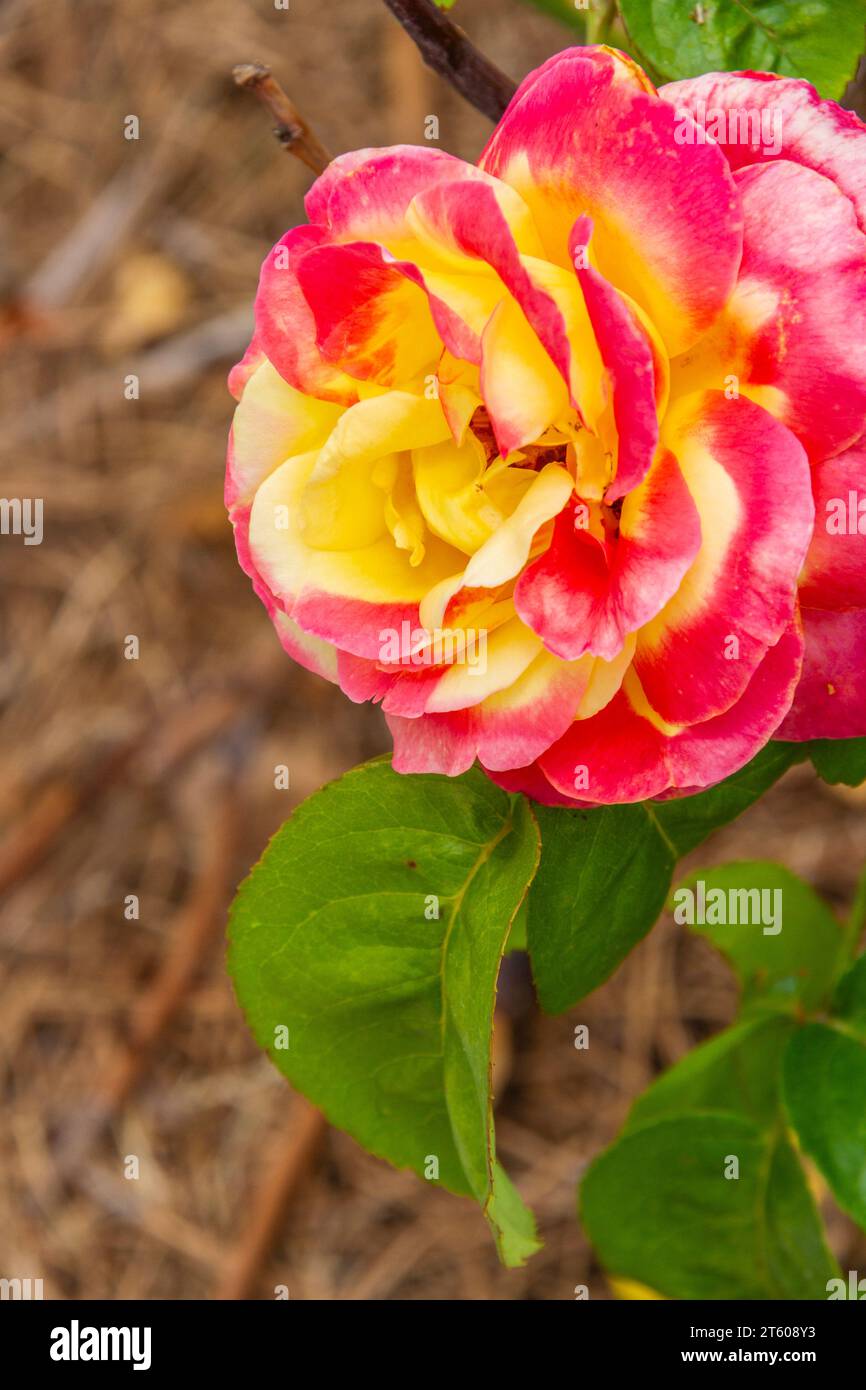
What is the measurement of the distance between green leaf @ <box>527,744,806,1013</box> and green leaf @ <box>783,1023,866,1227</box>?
15 centimetres

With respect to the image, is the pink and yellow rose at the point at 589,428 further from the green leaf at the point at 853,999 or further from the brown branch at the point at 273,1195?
the brown branch at the point at 273,1195

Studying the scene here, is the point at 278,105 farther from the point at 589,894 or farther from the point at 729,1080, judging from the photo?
the point at 729,1080

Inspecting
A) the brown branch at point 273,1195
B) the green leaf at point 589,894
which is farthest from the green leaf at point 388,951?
the brown branch at point 273,1195

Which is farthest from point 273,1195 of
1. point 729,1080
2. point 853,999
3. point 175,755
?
point 853,999

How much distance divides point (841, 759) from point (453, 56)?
36 cm

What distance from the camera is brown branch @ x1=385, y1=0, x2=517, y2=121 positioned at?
23.5 inches

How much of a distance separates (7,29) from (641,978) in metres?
1.44

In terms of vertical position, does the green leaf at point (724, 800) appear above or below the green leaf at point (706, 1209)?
above

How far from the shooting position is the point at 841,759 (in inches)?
23.8

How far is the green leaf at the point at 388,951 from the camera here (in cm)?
59

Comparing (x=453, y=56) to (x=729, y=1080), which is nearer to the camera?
(x=453, y=56)

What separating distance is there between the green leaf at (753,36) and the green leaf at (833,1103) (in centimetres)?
47
